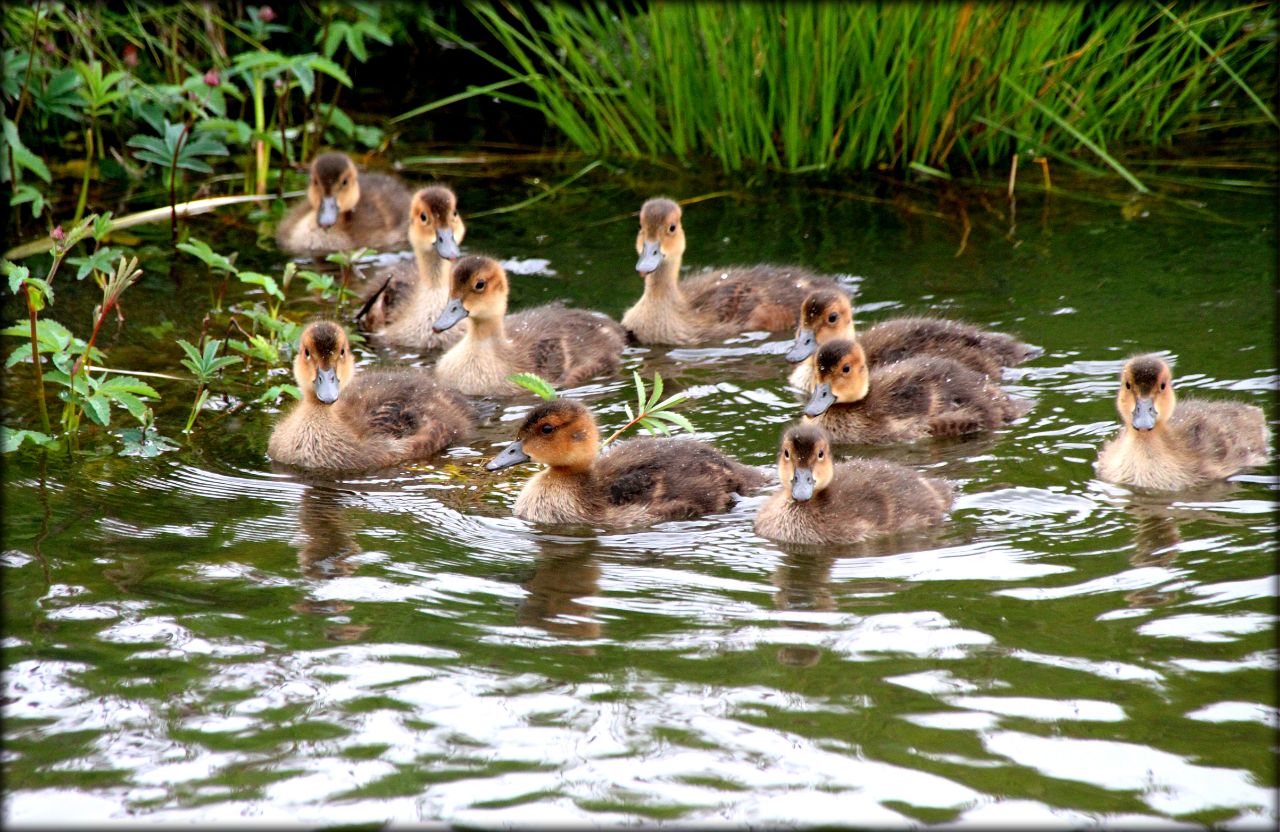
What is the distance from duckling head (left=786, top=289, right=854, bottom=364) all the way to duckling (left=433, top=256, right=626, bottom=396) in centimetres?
106

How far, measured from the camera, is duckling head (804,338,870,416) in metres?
6.70

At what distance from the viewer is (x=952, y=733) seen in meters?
4.06

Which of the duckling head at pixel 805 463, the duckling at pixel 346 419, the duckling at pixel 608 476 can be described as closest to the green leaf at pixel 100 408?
the duckling at pixel 346 419

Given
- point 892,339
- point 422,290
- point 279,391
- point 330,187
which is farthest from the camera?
point 330,187

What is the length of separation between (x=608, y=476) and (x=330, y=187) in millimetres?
4110

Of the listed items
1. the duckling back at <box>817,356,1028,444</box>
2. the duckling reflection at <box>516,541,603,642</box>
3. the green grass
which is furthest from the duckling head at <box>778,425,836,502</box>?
the green grass

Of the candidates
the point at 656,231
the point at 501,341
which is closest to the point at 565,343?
the point at 501,341

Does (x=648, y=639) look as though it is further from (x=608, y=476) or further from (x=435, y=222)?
(x=435, y=222)

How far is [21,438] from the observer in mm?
6066

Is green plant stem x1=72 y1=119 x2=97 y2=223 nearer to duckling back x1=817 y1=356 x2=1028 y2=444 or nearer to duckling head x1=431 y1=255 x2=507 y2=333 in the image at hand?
duckling head x1=431 y1=255 x2=507 y2=333

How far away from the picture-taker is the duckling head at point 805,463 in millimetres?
5598

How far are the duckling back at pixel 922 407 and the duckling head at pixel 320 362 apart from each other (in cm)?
215

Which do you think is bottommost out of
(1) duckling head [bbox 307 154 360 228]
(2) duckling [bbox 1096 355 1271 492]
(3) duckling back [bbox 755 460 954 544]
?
(3) duckling back [bbox 755 460 954 544]

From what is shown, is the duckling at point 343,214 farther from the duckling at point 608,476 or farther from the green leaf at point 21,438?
the duckling at point 608,476
